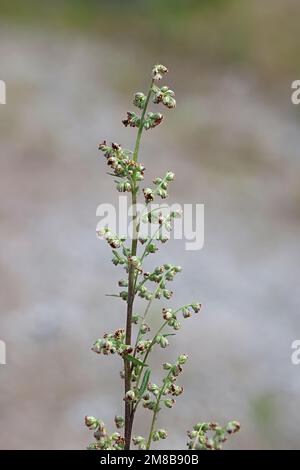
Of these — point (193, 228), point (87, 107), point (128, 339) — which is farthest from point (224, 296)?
point (128, 339)

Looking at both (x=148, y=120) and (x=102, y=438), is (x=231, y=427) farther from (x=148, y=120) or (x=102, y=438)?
(x=148, y=120)

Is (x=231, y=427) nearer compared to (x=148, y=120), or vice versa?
(x=231, y=427)
